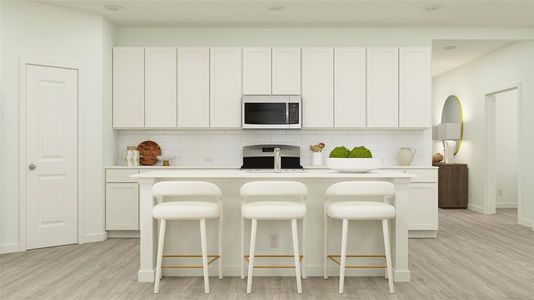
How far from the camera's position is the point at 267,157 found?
594 centimetres

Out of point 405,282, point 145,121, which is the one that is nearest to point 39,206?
point 145,121

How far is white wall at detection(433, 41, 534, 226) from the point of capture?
6.43m

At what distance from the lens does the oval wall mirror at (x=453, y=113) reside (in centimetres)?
850

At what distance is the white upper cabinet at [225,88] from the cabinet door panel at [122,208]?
4.40 ft

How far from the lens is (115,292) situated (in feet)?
11.1

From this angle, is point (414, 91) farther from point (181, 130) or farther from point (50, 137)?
point (50, 137)

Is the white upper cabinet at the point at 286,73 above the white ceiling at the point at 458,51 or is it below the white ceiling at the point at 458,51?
below

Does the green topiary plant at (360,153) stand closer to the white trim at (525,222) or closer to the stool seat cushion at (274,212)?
the stool seat cushion at (274,212)

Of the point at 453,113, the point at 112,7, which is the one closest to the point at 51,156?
the point at 112,7

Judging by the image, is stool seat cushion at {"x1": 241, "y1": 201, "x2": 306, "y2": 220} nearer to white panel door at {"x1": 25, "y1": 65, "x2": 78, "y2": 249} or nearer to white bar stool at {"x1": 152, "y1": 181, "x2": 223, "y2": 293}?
white bar stool at {"x1": 152, "y1": 181, "x2": 223, "y2": 293}

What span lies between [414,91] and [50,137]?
450 centimetres

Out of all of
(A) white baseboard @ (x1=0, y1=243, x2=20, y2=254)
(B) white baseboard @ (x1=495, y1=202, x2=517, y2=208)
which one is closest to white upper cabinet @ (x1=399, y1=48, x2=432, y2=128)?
(B) white baseboard @ (x1=495, y1=202, x2=517, y2=208)

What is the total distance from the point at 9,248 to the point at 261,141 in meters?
3.23

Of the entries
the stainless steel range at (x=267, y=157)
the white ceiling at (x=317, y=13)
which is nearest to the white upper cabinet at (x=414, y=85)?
the white ceiling at (x=317, y=13)
